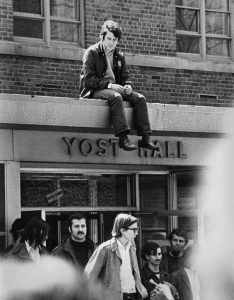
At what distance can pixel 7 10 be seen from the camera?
17.1 metres

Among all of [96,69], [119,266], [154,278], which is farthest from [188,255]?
[96,69]

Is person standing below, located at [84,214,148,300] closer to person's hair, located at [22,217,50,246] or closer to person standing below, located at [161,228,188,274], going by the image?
person's hair, located at [22,217,50,246]

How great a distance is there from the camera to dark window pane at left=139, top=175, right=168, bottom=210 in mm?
17984

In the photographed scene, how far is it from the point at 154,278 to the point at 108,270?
963 mm

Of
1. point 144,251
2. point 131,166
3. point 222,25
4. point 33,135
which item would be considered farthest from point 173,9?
point 144,251

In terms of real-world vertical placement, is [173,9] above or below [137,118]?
above

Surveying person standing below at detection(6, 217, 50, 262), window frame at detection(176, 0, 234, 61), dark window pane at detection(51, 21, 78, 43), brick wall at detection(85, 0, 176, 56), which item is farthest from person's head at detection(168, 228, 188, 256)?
window frame at detection(176, 0, 234, 61)

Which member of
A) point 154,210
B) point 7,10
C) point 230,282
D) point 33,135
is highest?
point 7,10

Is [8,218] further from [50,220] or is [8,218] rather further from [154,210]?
[154,210]

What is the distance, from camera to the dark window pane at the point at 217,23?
19969 millimetres

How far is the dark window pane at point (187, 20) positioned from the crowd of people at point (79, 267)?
5.96m

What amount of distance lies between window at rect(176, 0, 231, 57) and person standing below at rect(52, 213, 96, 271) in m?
6.06

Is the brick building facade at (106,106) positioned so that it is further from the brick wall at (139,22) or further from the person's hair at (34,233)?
the person's hair at (34,233)

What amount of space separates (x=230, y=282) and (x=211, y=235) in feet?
2.58
